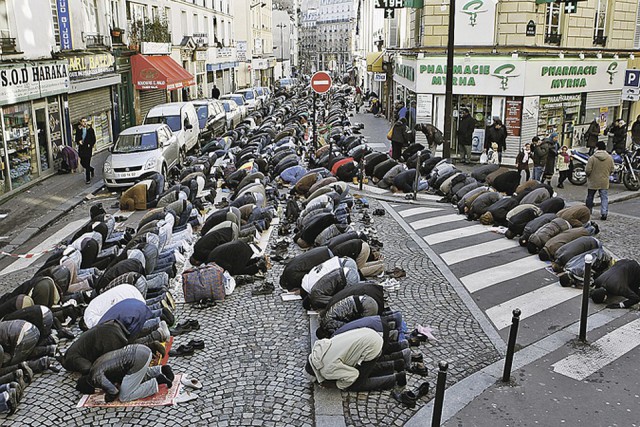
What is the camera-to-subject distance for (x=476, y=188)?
15.5 metres

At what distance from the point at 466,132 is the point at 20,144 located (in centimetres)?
1427

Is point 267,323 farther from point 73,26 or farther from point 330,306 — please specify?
point 73,26

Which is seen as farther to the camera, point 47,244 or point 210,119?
point 210,119

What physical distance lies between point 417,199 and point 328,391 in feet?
33.9

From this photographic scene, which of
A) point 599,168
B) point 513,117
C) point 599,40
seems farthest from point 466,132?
point 599,40

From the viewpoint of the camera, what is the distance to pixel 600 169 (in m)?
14.2

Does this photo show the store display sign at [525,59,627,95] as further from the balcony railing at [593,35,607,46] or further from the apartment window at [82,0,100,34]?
the apartment window at [82,0,100,34]

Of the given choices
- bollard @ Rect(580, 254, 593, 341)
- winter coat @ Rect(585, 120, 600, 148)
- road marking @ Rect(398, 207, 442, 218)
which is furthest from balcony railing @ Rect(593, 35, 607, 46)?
bollard @ Rect(580, 254, 593, 341)

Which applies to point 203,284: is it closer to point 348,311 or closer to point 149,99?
point 348,311

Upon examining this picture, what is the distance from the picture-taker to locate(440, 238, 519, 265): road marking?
457 inches

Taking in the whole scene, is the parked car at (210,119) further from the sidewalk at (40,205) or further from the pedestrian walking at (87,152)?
the pedestrian walking at (87,152)

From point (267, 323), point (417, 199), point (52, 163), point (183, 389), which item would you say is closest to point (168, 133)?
point (52, 163)

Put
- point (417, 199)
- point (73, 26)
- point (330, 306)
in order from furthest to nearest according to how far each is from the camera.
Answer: point (73, 26) < point (417, 199) < point (330, 306)

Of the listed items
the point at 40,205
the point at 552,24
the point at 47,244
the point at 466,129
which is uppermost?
the point at 552,24
